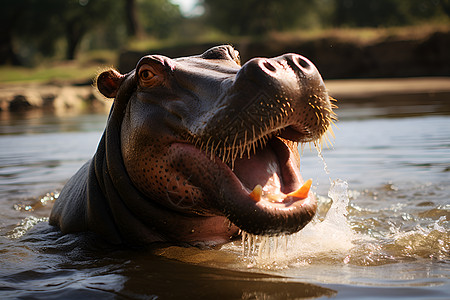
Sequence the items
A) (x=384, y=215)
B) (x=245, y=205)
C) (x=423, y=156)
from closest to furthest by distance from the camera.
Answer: (x=245, y=205) → (x=384, y=215) → (x=423, y=156)

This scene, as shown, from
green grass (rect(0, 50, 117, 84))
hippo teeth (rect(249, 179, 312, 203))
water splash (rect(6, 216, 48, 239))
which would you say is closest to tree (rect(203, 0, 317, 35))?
green grass (rect(0, 50, 117, 84))

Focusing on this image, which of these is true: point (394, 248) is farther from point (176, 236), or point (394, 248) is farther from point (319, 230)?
point (176, 236)

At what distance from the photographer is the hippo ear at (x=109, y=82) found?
11.7ft

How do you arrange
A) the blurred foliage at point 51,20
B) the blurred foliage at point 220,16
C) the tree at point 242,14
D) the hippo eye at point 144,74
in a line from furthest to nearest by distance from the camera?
the blurred foliage at point 51,20 < the blurred foliage at point 220,16 < the tree at point 242,14 < the hippo eye at point 144,74

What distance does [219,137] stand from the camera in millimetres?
2785

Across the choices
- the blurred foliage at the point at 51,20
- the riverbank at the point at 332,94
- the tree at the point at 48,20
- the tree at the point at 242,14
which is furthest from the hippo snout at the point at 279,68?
the tree at the point at 48,20

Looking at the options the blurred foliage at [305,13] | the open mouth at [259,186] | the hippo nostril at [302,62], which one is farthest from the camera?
the blurred foliage at [305,13]

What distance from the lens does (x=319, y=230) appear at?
3961 mm

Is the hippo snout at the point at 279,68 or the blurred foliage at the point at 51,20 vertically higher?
the blurred foliage at the point at 51,20

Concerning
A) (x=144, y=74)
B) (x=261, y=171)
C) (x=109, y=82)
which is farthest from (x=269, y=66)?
(x=109, y=82)

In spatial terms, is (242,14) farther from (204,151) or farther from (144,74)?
(204,151)

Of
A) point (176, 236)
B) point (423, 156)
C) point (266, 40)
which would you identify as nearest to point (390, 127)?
point (423, 156)

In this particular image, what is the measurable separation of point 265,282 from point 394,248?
95 cm

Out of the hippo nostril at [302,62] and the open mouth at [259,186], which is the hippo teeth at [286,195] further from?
the hippo nostril at [302,62]
